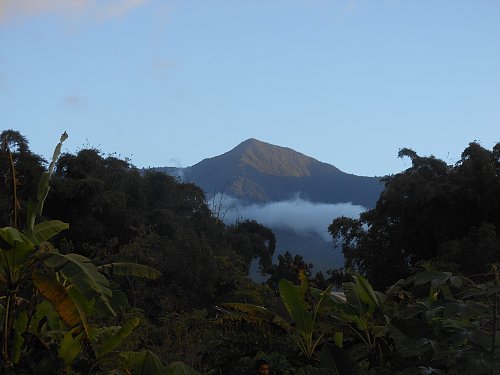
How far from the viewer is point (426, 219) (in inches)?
1046

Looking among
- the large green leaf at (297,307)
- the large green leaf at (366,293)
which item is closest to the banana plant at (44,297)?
the large green leaf at (297,307)

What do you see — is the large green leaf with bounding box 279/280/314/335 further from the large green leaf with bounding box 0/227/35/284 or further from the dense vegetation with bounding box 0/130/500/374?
the large green leaf with bounding box 0/227/35/284

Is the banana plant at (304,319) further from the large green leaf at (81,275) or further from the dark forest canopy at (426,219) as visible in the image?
the dark forest canopy at (426,219)

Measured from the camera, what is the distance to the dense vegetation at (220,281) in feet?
18.2

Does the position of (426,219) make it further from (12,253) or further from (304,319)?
(12,253)

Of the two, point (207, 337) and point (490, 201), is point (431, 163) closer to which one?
point (490, 201)

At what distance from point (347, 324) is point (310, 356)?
560 mm

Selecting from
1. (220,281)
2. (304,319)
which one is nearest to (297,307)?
(304,319)

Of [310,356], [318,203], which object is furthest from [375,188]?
[310,356]

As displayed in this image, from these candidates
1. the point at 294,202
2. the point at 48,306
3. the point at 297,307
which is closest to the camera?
the point at 297,307

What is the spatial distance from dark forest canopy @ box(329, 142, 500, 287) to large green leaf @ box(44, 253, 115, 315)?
59.5 feet

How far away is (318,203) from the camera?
194125mm

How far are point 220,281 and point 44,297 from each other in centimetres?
1341

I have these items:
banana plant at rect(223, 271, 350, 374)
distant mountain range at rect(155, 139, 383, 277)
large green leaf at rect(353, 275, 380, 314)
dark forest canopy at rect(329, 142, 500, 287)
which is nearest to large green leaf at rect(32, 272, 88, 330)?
banana plant at rect(223, 271, 350, 374)
